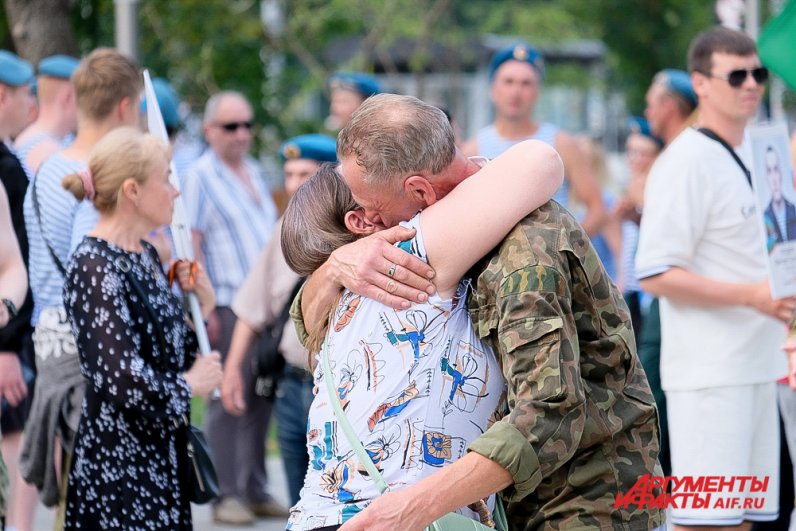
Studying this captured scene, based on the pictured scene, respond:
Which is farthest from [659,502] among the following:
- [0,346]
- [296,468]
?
[296,468]

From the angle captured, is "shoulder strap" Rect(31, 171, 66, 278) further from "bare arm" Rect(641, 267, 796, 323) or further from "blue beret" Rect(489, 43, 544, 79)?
"blue beret" Rect(489, 43, 544, 79)

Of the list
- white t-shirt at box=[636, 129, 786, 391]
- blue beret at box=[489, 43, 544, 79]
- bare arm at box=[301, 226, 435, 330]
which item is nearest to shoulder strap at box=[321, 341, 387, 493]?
bare arm at box=[301, 226, 435, 330]

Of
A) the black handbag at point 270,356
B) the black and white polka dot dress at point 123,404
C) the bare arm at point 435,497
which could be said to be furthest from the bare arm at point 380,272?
the black handbag at point 270,356

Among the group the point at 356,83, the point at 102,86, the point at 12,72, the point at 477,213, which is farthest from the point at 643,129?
the point at 477,213

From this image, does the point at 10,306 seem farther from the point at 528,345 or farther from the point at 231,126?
the point at 231,126

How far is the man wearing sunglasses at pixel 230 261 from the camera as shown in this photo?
23.8ft

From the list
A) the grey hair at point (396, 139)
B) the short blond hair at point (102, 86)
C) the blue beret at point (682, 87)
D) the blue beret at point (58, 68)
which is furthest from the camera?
the blue beret at point (682, 87)

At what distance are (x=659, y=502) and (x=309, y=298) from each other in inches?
36.5

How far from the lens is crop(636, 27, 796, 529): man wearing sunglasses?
15.3 feet

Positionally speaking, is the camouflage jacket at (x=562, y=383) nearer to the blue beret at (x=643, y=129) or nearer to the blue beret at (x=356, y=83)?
the blue beret at (x=356, y=83)

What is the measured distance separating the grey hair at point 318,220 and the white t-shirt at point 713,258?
7.00ft

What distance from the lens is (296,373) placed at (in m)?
5.97

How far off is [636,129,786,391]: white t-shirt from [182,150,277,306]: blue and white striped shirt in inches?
129

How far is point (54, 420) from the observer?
4.71 m
